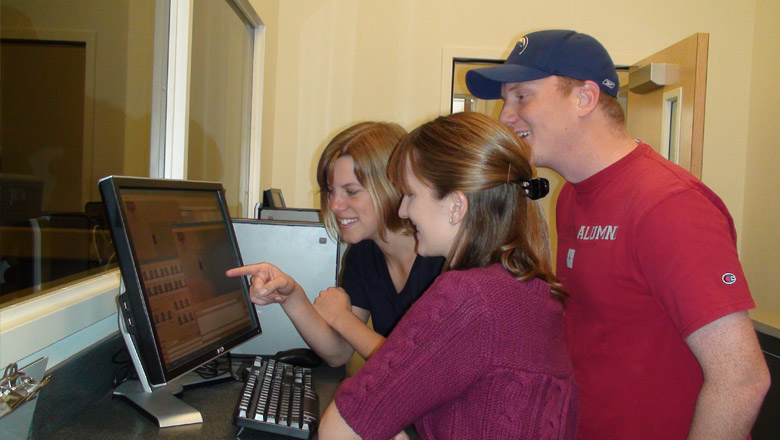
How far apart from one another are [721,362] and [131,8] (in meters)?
1.80

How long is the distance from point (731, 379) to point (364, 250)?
92cm

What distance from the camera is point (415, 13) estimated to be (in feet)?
9.47

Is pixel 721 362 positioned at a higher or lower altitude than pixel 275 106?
lower

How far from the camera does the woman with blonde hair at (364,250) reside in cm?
135

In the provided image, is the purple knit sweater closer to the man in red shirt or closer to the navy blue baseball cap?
the man in red shirt

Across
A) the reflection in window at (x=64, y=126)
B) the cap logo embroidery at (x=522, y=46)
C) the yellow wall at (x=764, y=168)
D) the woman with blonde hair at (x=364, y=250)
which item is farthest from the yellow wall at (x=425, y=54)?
the cap logo embroidery at (x=522, y=46)

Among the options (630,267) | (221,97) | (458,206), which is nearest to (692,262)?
(630,267)

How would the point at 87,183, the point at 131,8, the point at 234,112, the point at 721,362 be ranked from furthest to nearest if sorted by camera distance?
1. the point at 234,112
2. the point at 131,8
3. the point at 87,183
4. the point at 721,362

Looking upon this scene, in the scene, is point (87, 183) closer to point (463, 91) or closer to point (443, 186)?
point (443, 186)

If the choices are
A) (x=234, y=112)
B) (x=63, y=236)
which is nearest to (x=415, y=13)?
(x=234, y=112)

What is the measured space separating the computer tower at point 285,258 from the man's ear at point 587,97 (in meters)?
0.71

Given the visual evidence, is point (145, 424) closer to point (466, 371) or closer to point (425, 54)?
A: point (466, 371)

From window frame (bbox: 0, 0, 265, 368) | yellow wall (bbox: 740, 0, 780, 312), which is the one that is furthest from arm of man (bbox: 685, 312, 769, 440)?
yellow wall (bbox: 740, 0, 780, 312)

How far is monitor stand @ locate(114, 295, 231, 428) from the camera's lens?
0.92 meters
